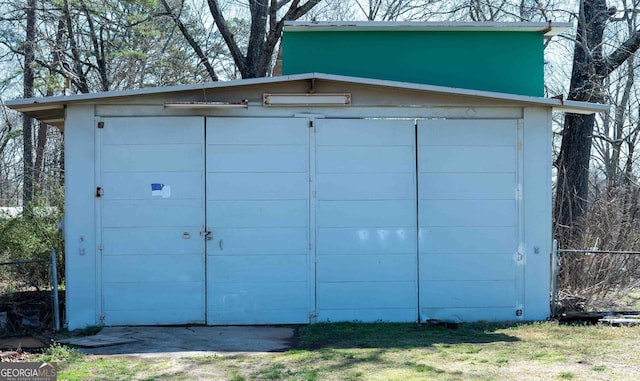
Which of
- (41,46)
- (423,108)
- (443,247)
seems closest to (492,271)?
(443,247)

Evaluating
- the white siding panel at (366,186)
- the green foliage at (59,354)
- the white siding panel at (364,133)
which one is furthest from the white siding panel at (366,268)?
the green foliage at (59,354)

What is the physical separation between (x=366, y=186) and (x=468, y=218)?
151 centimetres

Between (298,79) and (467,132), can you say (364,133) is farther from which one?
(467,132)

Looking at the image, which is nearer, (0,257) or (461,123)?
(461,123)

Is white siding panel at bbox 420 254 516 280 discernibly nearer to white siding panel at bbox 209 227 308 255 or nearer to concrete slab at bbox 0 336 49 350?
white siding panel at bbox 209 227 308 255

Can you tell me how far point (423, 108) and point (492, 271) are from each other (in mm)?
2494

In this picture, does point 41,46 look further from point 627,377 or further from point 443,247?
point 627,377

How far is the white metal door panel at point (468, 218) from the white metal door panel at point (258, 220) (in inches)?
68.1

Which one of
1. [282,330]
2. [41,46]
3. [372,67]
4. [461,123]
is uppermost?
[41,46]

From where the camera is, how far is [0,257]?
15.2 metres

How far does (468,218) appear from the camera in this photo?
1075 cm

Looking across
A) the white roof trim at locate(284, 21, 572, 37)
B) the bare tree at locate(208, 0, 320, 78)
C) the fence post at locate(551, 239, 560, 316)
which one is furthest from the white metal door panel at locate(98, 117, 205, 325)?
the bare tree at locate(208, 0, 320, 78)

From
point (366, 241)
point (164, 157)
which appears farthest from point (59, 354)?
point (366, 241)

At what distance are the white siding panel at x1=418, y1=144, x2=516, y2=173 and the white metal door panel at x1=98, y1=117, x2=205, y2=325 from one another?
319 centimetres
